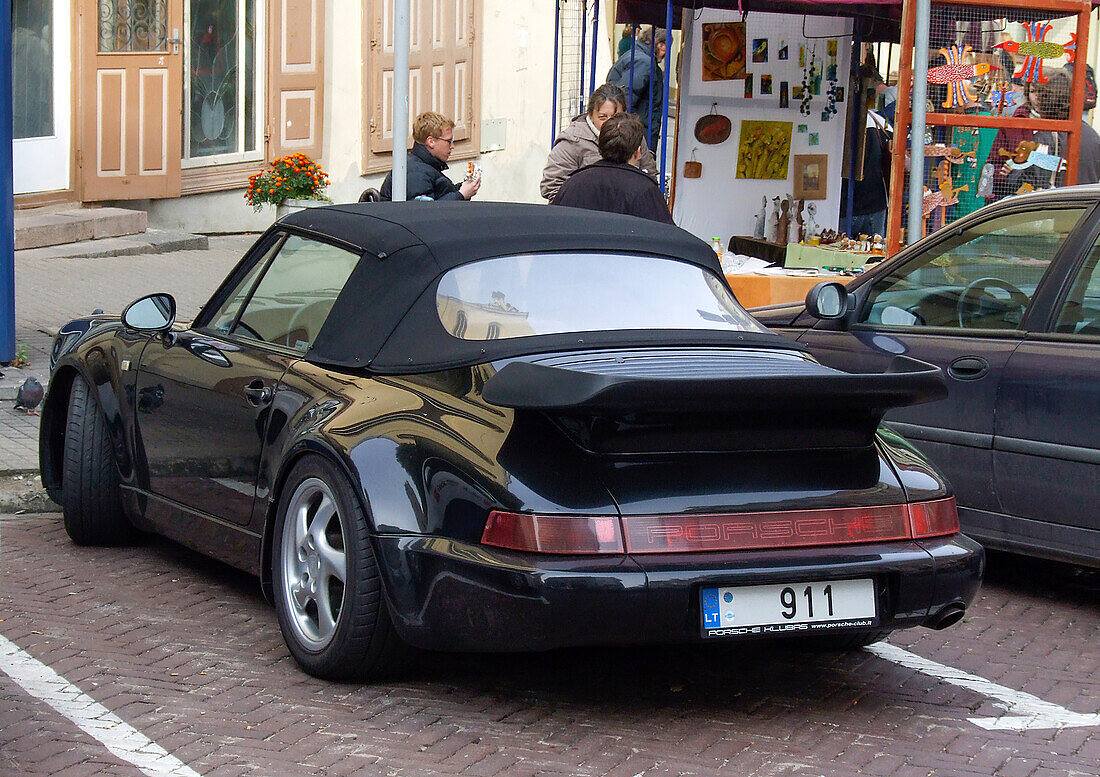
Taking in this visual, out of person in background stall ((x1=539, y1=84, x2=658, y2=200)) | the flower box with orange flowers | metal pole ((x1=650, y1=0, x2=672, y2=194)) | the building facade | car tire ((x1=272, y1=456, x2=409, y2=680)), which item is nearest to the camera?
car tire ((x1=272, y1=456, x2=409, y2=680))

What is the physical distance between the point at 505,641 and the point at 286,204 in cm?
1151

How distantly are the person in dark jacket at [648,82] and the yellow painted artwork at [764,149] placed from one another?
1.08 meters

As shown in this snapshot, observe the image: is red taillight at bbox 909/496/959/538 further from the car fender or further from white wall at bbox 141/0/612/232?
white wall at bbox 141/0/612/232

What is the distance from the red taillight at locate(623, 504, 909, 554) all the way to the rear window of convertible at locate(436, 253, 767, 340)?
0.84m

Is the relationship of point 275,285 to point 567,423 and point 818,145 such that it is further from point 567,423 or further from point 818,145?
point 818,145

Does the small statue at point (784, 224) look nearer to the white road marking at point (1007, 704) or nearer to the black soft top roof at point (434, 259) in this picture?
the black soft top roof at point (434, 259)

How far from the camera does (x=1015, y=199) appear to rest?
20.3ft

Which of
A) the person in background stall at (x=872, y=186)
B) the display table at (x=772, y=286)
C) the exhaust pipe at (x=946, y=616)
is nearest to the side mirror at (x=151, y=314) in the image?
the exhaust pipe at (x=946, y=616)

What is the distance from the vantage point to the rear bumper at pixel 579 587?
156 inches

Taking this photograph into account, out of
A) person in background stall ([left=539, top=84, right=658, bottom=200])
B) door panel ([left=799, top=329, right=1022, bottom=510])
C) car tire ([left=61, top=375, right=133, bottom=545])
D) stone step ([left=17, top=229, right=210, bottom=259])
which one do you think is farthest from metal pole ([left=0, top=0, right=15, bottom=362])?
door panel ([left=799, top=329, right=1022, bottom=510])

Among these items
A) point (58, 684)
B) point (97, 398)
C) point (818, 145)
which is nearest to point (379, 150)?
point (818, 145)

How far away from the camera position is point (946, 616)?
4.41 meters

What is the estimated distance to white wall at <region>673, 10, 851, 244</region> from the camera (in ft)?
38.0

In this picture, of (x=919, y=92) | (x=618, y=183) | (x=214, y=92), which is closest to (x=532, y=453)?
(x=618, y=183)
